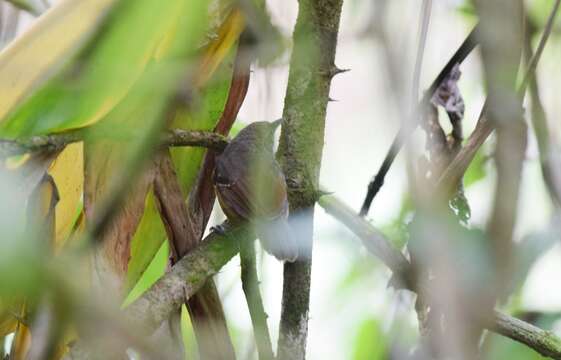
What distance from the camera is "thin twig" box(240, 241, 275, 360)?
85 centimetres

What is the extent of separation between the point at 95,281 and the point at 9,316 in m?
0.18

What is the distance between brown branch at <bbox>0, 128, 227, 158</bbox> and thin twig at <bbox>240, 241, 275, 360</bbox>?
139 millimetres

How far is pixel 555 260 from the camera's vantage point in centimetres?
79

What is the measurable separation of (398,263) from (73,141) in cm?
35

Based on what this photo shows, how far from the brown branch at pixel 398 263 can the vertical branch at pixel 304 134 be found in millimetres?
36

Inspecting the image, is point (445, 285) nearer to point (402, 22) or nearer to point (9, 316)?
point (402, 22)

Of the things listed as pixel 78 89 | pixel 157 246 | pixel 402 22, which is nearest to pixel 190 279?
pixel 157 246

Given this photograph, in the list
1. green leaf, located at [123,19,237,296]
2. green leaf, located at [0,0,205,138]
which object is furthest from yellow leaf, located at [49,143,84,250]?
green leaf, located at [0,0,205,138]

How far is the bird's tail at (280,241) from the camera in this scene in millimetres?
953

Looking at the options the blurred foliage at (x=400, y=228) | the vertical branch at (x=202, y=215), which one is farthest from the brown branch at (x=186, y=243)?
the blurred foliage at (x=400, y=228)

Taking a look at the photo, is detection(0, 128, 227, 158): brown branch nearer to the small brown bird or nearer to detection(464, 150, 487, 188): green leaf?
the small brown bird

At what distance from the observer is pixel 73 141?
2.90 ft

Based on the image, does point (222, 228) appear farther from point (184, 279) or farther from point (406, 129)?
point (406, 129)

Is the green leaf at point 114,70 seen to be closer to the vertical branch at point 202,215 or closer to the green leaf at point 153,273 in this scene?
the vertical branch at point 202,215
